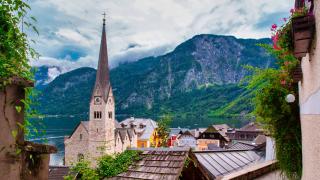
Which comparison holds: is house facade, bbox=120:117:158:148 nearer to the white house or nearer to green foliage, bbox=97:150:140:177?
the white house

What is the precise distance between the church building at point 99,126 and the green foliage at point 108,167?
4236 centimetres

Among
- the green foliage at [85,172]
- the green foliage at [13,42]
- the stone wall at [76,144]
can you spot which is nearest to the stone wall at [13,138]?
the green foliage at [13,42]

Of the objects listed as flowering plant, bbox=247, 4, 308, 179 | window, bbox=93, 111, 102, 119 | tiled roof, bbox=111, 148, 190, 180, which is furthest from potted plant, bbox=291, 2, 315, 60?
window, bbox=93, 111, 102, 119

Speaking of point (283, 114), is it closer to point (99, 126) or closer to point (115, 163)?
point (115, 163)

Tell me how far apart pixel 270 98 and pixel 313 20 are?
2745 mm

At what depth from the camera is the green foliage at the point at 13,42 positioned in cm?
264

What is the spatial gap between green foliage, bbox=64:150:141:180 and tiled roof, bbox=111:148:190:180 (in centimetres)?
15

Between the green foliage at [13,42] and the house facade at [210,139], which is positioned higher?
the green foliage at [13,42]

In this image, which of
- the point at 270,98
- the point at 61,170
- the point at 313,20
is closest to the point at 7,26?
the point at 313,20

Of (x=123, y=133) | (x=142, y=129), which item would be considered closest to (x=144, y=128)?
(x=142, y=129)

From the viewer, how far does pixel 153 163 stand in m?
6.99

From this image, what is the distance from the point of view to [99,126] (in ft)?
171

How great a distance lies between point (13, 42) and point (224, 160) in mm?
8366

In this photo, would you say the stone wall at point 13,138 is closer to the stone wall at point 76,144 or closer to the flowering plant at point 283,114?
the flowering plant at point 283,114
